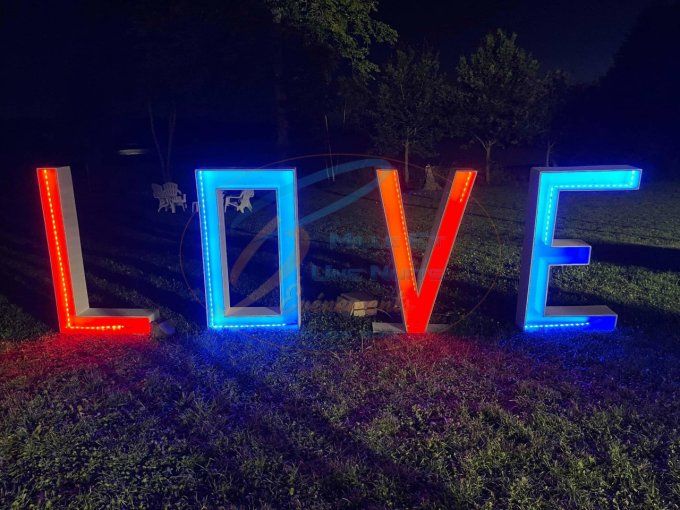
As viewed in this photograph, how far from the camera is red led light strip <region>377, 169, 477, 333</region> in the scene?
18.4 feet

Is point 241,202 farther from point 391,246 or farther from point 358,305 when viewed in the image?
point 391,246

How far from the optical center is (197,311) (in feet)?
22.8

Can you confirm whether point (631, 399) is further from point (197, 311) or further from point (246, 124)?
point (246, 124)

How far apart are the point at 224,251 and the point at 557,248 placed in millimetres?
3915

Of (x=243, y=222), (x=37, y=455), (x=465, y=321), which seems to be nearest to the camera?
(x=37, y=455)

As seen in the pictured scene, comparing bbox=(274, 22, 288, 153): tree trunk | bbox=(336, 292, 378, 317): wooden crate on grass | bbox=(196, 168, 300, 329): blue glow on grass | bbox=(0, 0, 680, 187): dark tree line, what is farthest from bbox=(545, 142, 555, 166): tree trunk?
bbox=(196, 168, 300, 329): blue glow on grass

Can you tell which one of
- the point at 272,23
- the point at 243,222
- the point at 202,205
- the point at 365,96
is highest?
the point at 272,23

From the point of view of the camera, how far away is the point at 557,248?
5.78 m

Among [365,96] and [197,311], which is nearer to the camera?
[197,311]

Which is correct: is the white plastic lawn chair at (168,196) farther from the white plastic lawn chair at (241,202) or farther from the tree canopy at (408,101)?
the tree canopy at (408,101)

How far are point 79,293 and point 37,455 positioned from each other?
8.40 ft

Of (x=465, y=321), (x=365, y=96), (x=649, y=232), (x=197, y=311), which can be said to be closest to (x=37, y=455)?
(x=197, y=311)

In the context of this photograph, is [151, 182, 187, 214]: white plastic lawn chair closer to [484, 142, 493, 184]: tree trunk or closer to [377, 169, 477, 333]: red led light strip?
[377, 169, 477, 333]: red led light strip

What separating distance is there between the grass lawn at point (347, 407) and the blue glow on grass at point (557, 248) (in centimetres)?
24
